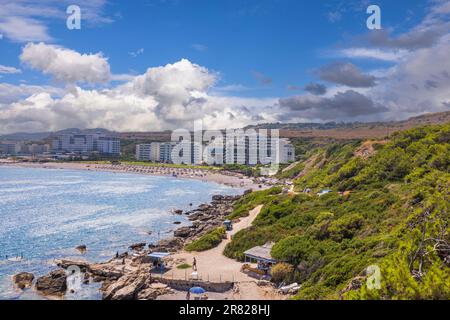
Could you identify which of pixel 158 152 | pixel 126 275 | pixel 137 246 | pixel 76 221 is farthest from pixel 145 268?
pixel 158 152

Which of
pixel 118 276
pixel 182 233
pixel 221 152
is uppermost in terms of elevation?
pixel 221 152

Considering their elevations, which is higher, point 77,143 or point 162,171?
point 77,143

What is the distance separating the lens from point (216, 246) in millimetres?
31812

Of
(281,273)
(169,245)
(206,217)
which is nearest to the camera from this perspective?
(281,273)

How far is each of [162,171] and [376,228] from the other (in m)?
103

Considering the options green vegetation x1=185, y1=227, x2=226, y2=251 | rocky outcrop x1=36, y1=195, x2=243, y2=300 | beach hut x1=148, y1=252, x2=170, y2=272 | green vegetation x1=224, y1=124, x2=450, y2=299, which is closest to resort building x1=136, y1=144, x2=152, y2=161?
green vegetation x1=224, y1=124, x2=450, y2=299

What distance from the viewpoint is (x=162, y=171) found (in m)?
123

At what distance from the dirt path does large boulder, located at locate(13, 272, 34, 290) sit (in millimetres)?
8463

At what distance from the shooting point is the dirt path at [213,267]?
77.4ft

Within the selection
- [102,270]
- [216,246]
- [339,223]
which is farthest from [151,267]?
[339,223]

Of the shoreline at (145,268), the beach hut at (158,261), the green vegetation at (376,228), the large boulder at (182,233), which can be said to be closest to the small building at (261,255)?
the green vegetation at (376,228)

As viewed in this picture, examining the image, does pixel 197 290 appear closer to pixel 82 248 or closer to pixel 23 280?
pixel 23 280
